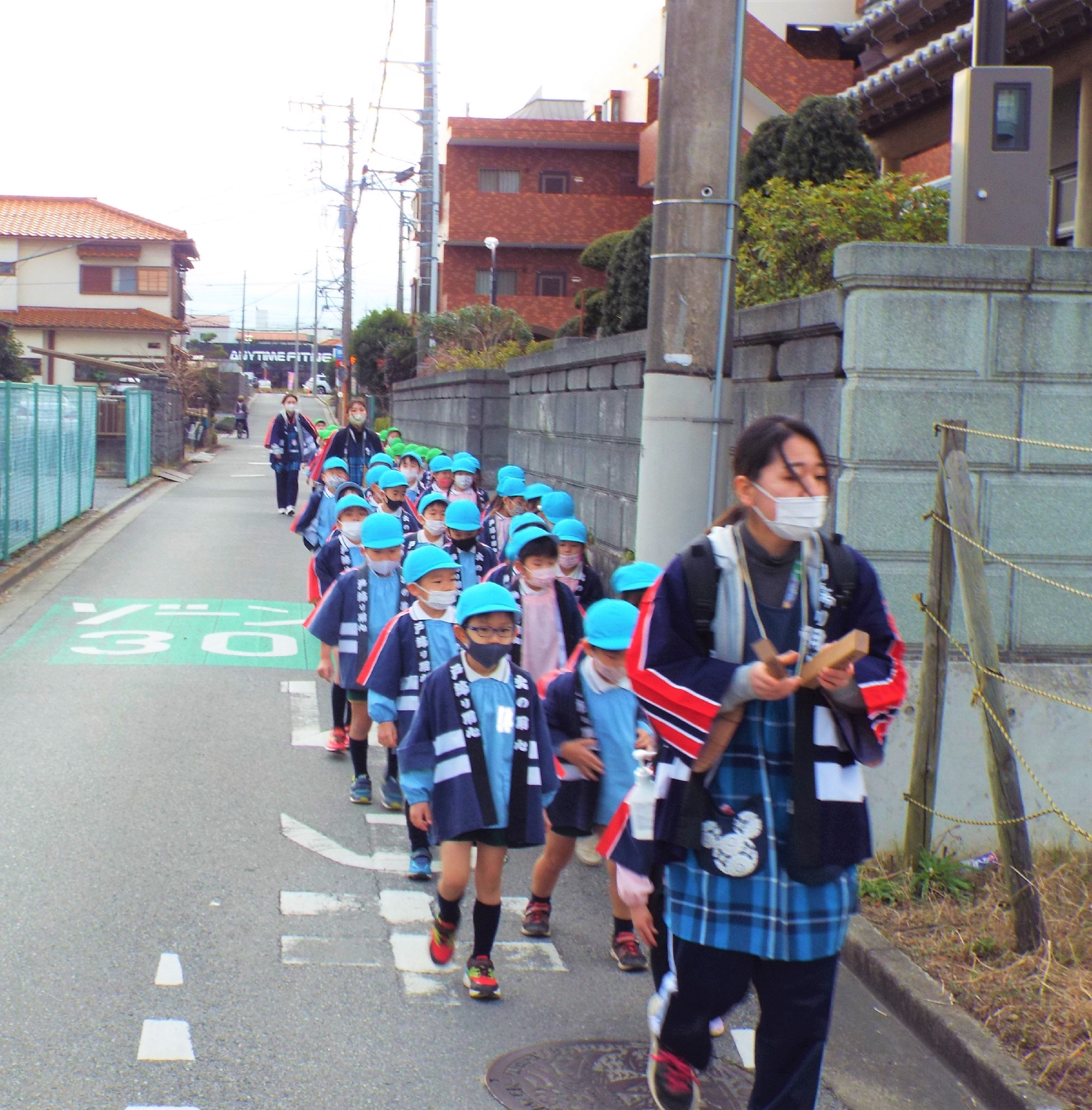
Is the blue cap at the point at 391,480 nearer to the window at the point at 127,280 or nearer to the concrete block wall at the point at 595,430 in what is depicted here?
the concrete block wall at the point at 595,430

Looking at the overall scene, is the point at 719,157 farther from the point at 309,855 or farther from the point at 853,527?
the point at 309,855

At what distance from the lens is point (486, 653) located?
15.3 feet

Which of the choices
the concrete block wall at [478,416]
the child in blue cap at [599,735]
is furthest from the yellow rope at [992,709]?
the concrete block wall at [478,416]

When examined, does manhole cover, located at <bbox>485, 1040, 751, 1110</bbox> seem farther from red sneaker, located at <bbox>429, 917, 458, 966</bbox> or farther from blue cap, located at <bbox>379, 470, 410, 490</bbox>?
blue cap, located at <bbox>379, 470, 410, 490</bbox>

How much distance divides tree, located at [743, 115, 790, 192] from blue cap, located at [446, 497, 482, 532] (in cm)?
734

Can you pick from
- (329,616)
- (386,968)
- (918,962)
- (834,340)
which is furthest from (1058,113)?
(386,968)

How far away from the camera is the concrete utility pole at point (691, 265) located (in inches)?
234

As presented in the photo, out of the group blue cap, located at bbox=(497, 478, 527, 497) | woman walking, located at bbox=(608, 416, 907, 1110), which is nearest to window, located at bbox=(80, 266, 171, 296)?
blue cap, located at bbox=(497, 478, 527, 497)

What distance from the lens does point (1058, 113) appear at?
11.9m

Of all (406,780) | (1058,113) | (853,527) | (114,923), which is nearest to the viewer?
(406,780)

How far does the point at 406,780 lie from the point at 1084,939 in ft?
8.12

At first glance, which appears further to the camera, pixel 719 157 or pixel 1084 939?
pixel 719 157

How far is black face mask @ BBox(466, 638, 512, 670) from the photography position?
467 cm

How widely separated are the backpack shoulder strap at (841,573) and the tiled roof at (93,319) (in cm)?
5240
